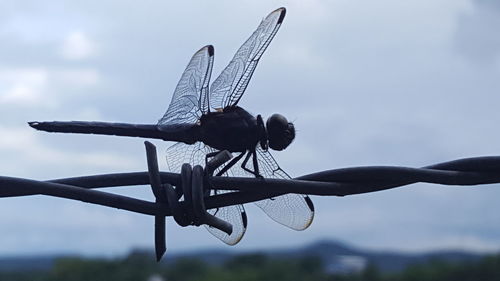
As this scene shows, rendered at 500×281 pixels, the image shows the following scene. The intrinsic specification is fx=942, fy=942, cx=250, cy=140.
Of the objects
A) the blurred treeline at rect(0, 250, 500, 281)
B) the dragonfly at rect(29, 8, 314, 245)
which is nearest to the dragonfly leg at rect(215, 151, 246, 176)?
the dragonfly at rect(29, 8, 314, 245)

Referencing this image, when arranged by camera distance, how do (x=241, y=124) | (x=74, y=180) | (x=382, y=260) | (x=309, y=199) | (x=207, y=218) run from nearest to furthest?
(x=207, y=218), (x=74, y=180), (x=241, y=124), (x=309, y=199), (x=382, y=260)

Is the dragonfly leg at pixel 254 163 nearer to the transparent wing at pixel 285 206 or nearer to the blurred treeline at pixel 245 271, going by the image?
the transparent wing at pixel 285 206

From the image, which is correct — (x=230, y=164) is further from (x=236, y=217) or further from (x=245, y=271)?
(x=245, y=271)

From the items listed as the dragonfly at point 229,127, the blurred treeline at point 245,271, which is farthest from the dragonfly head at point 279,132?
the blurred treeline at point 245,271

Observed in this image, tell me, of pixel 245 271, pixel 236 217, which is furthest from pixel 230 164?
pixel 245 271

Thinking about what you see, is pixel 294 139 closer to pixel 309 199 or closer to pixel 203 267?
pixel 309 199

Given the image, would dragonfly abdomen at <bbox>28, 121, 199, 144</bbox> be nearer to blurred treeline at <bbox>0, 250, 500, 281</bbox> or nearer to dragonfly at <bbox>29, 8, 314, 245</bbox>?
dragonfly at <bbox>29, 8, 314, 245</bbox>

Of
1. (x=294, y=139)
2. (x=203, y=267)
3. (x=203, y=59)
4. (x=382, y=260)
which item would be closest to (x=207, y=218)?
(x=294, y=139)
